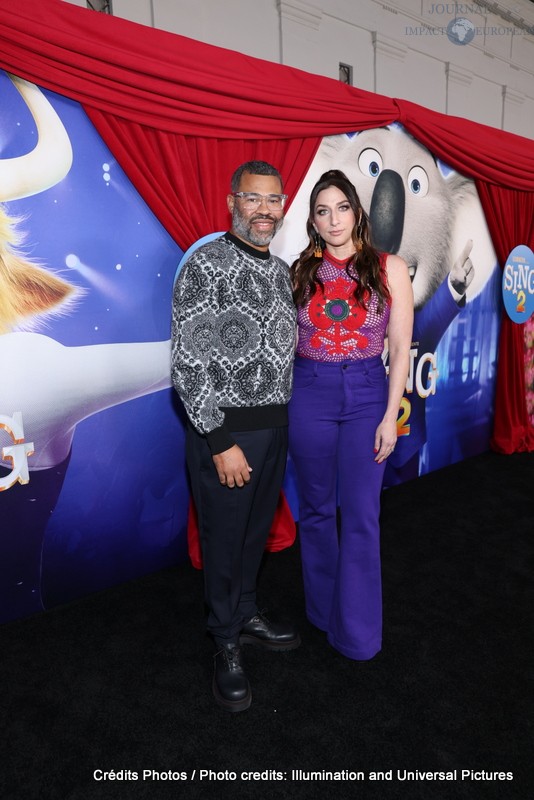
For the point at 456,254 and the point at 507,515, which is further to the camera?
the point at 456,254

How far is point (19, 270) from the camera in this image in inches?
77.6

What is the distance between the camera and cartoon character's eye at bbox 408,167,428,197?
3248 millimetres

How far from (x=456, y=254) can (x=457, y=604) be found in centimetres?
233

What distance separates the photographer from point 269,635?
1.95 m

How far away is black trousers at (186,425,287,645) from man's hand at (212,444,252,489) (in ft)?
0.18

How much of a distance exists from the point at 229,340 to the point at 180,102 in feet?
3.99

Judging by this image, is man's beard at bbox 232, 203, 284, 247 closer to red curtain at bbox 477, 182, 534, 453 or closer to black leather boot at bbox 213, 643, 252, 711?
black leather boot at bbox 213, 643, 252, 711

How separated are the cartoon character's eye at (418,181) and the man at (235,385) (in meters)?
1.90

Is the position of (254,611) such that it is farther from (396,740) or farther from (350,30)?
(350,30)

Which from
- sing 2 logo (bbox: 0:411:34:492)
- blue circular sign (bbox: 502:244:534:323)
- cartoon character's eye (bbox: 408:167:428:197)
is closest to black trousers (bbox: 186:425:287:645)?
sing 2 logo (bbox: 0:411:34:492)

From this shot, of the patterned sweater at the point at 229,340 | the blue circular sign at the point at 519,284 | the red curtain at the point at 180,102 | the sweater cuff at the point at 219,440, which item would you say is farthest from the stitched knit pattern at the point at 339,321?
the blue circular sign at the point at 519,284

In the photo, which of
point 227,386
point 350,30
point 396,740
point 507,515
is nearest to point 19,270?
point 227,386

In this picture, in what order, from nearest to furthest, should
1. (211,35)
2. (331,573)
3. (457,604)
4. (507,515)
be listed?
(331,573) → (457,604) → (211,35) → (507,515)

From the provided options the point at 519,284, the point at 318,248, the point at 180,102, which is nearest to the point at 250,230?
the point at 318,248
